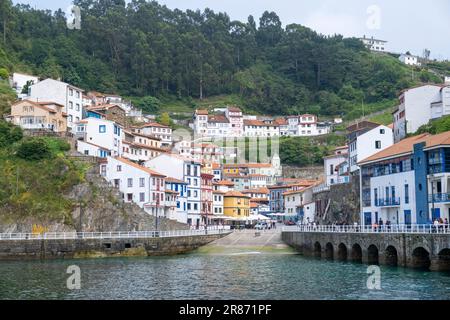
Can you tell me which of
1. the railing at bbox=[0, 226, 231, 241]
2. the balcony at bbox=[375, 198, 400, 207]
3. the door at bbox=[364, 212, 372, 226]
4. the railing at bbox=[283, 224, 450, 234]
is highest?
the balcony at bbox=[375, 198, 400, 207]

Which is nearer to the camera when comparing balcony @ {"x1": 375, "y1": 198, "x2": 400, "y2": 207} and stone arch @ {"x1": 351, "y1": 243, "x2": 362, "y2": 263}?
stone arch @ {"x1": 351, "y1": 243, "x2": 362, "y2": 263}

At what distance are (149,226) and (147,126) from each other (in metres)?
57.2

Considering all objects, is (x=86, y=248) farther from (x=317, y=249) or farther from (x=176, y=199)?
(x=317, y=249)

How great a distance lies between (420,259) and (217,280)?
17454 millimetres

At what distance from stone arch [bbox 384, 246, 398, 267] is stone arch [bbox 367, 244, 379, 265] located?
3.03 m

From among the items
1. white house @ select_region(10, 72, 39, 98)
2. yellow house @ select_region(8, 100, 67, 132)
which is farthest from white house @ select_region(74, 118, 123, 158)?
white house @ select_region(10, 72, 39, 98)

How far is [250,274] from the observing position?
50.7m

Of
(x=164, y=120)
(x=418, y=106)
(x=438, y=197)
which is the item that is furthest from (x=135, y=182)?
(x=164, y=120)

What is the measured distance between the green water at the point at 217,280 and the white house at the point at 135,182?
71.5 feet

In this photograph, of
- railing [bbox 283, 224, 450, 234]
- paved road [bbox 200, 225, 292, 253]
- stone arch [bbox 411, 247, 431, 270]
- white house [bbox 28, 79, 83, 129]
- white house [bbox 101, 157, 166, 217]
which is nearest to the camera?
railing [bbox 283, 224, 450, 234]

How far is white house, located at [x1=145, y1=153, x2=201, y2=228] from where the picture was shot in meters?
96.8

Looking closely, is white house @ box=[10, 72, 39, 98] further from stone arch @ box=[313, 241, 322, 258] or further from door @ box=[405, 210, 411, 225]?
door @ box=[405, 210, 411, 225]

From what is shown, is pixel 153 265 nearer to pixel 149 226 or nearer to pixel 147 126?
pixel 149 226

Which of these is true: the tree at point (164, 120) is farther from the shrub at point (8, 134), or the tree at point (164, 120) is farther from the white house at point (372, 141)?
the white house at point (372, 141)
